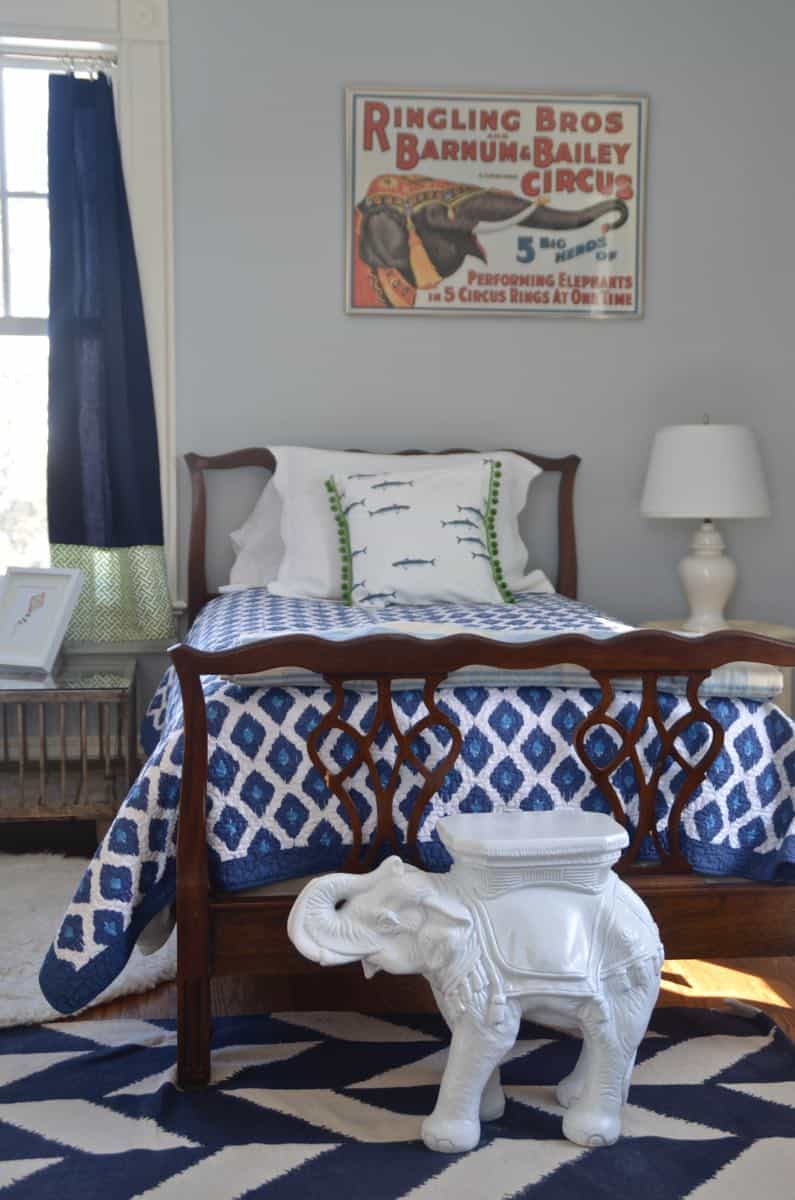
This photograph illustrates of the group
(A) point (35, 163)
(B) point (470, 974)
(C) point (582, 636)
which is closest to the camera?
(B) point (470, 974)

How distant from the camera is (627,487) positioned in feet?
12.6

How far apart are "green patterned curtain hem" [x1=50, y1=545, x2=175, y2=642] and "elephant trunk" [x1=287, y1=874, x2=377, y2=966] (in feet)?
6.30

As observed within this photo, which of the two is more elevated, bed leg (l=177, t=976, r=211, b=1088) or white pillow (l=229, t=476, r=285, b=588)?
white pillow (l=229, t=476, r=285, b=588)

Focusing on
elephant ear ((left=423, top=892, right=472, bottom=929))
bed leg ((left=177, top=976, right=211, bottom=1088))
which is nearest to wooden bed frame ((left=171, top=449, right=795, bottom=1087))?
bed leg ((left=177, top=976, right=211, bottom=1088))

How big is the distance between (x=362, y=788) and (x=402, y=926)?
0.99ft

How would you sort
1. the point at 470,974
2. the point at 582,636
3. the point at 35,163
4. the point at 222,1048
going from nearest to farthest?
the point at 470,974, the point at 582,636, the point at 222,1048, the point at 35,163

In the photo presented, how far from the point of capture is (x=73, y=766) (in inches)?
138

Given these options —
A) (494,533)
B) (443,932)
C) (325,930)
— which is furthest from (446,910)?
(494,533)

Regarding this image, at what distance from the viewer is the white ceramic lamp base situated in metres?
3.58

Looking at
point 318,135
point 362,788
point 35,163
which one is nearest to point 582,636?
point 362,788

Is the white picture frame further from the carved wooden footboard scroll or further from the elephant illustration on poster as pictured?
the carved wooden footboard scroll

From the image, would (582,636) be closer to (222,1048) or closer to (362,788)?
(362,788)

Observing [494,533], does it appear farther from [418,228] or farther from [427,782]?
[427,782]

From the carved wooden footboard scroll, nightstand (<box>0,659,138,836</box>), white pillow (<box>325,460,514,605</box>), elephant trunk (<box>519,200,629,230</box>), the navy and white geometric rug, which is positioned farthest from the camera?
elephant trunk (<box>519,200,629,230</box>)
